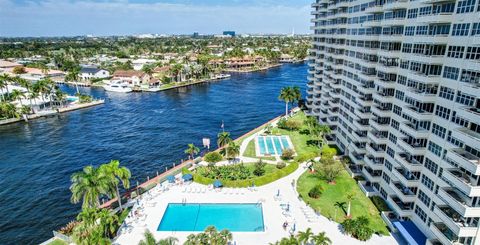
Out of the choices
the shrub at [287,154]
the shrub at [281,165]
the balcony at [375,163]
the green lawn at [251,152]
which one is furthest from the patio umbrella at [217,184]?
the balcony at [375,163]

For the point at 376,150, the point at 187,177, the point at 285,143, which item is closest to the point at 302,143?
the point at 285,143

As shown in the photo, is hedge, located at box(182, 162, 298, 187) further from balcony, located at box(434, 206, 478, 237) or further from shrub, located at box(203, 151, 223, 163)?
balcony, located at box(434, 206, 478, 237)

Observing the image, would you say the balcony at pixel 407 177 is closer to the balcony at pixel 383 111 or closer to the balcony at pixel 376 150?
the balcony at pixel 376 150

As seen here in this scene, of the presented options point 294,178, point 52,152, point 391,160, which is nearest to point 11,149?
point 52,152

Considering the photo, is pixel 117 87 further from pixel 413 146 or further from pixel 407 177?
pixel 413 146

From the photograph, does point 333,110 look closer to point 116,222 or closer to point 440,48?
point 440,48
